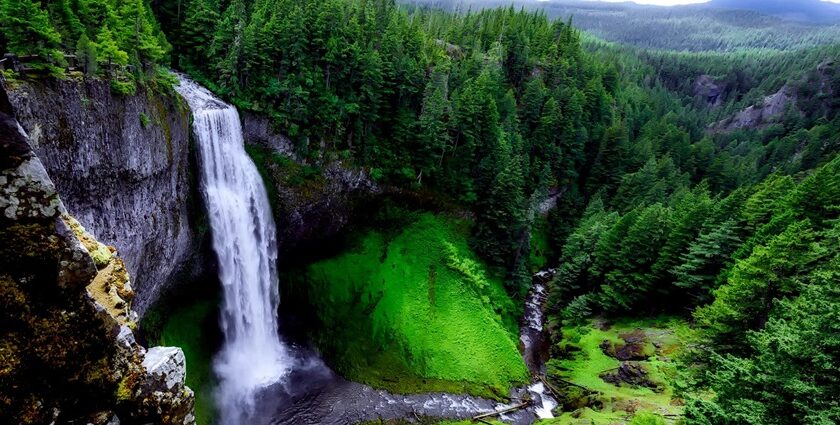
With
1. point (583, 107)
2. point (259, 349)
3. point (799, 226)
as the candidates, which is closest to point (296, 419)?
point (259, 349)

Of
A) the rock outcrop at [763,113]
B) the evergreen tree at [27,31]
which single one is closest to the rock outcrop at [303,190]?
the evergreen tree at [27,31]

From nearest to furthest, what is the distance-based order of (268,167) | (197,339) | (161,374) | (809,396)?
(161,374) → (809,396) → (197,339) → (268,167)

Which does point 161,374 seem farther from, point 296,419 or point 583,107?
point 583,107

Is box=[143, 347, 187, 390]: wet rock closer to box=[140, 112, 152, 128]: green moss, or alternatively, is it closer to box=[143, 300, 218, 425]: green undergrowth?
box=[140, 112, 152, 128]: green moss

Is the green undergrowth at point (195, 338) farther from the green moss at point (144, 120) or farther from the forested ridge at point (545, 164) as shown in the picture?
the forested ridge at point (545, 164)

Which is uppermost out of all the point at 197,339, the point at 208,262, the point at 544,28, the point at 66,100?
the point at 544,28

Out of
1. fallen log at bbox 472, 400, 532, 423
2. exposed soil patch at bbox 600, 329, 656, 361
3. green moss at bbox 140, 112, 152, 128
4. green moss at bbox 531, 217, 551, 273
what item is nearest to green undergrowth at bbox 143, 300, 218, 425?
green moss at bbox 140, 112, 152, 128

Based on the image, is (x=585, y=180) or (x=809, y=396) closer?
(x=809, y=396)
